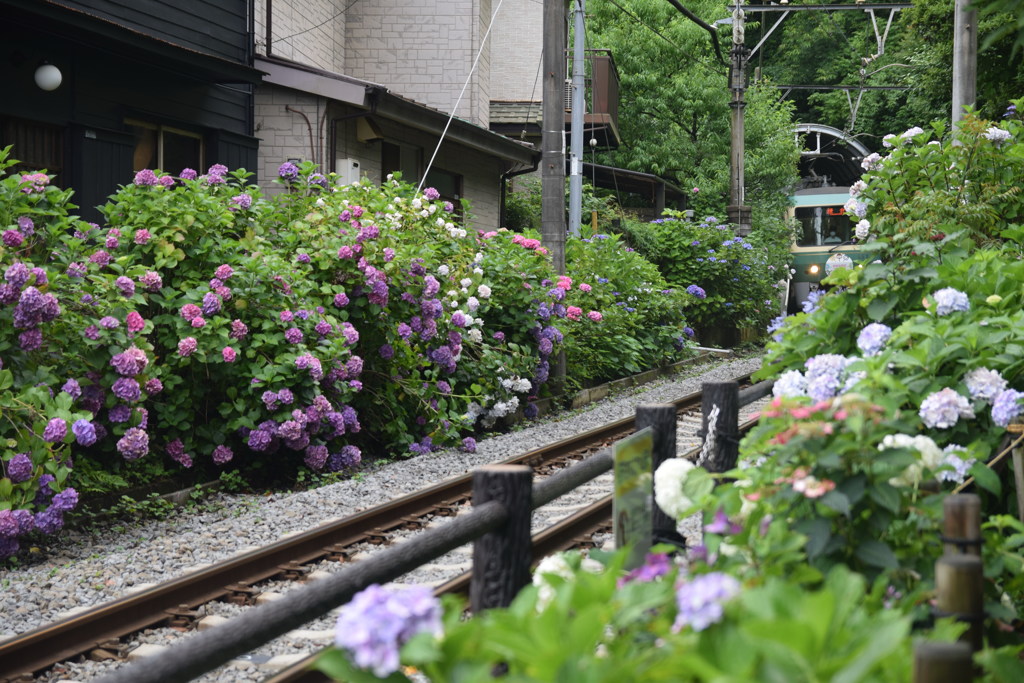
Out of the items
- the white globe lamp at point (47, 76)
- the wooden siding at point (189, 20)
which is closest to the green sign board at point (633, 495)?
the white globe lamp at point (47, 76)

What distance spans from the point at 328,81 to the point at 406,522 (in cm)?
932

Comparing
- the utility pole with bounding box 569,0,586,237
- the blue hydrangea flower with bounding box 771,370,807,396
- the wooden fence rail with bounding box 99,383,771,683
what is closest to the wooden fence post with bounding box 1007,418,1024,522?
the blue hydrangea flower with bounding box 771,370,807,396

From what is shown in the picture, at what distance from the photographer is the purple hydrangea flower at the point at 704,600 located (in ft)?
4.88

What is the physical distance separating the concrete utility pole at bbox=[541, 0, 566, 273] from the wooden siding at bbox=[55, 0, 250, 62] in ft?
13.7

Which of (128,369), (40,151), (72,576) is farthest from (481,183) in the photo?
(72,576)

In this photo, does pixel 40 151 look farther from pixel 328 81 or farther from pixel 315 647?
pixel 315 647

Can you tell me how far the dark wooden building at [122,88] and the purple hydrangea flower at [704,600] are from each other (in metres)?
9.66

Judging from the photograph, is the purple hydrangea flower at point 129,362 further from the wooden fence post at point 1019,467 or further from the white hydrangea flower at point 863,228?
the wooden fence post at point 1019,467

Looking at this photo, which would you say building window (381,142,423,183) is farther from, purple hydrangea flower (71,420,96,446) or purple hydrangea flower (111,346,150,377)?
purple hydrangea flower (71,420,96,446)

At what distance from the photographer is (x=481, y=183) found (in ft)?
67.5

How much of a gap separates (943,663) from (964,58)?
36.6 feet

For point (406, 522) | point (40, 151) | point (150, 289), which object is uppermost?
point (40, 151)

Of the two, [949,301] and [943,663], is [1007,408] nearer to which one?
[949,301]

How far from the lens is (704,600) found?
4.91ft
